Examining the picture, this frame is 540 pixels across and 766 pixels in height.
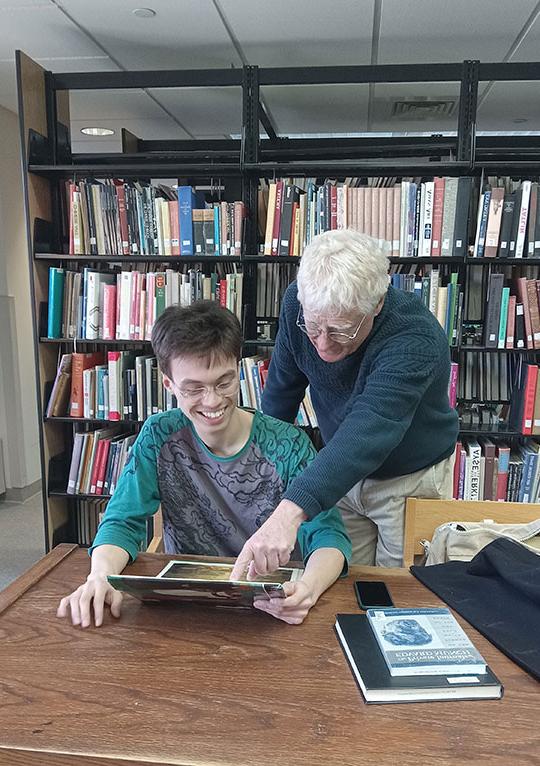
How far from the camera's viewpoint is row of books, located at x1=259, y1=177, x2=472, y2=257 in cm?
251

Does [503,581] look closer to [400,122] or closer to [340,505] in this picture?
[340,505]

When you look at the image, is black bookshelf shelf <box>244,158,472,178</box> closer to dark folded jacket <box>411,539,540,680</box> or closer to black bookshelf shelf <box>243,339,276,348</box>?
black bookshelf shelf <box>243,339,276,348</box>

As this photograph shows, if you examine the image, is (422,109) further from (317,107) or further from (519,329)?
(519,329)

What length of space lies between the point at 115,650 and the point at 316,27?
9.15ft

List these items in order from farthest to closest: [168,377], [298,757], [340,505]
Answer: [340,505] → [168,377] → [298,757]

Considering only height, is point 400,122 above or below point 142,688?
above

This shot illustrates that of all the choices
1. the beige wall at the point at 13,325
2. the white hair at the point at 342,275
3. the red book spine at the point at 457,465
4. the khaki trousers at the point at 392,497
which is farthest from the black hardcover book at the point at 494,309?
the beige wall at the point at 13,325

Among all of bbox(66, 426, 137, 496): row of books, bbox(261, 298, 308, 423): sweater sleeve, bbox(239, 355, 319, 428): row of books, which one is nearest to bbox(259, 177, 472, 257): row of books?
bbox(239, 355, 319, 428): row of books

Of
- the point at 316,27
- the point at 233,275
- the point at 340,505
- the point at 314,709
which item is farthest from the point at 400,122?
the point at 314,709

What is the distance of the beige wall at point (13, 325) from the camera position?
3824 mm

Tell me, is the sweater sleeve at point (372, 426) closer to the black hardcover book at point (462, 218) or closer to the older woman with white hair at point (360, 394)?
the older woman with white hair at point (360, 394)

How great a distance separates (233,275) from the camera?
2.67m

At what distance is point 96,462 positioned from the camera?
2.93 metres

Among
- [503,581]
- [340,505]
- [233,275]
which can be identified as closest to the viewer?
[503,581]
